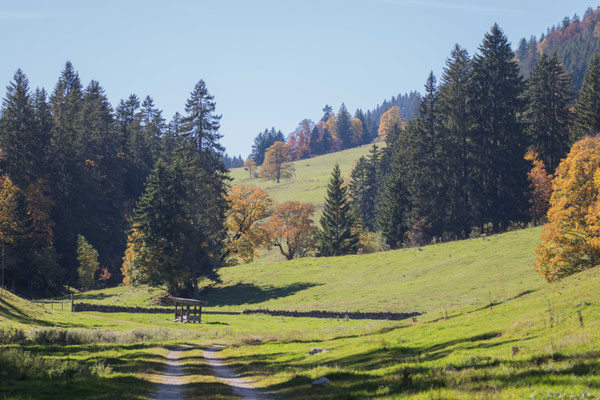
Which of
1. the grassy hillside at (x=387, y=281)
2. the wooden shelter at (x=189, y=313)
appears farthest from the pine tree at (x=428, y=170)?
the wooden shelter at (x=189, y=313)

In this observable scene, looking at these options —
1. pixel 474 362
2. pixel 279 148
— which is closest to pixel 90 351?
pixel 474 362

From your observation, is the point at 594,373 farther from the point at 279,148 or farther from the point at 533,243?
the point at 279,148

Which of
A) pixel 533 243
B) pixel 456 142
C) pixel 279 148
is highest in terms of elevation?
pixel 279 148

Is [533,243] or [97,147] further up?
[97,147]

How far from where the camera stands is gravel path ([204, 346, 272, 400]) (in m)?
16.1

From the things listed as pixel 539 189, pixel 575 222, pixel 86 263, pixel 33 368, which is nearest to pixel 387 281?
pixel 575 222

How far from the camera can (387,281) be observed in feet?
221

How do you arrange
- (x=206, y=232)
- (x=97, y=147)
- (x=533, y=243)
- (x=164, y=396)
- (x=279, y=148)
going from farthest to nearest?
(x=279, y=148) < (x=97, y=147) < (x=206, y=232) < (x=533, y=243) < (x=164, y=396)

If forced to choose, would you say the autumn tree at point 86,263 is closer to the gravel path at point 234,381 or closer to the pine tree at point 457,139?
the pine tree at point 457,139

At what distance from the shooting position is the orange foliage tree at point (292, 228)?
110625 millimetres

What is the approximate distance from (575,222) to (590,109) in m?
47.9

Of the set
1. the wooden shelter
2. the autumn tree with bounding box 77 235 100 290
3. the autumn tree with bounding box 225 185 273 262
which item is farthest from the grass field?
the autumn tree with bounding box 77 235 100 290

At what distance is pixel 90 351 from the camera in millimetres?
26859

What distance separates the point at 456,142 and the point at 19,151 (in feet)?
242
